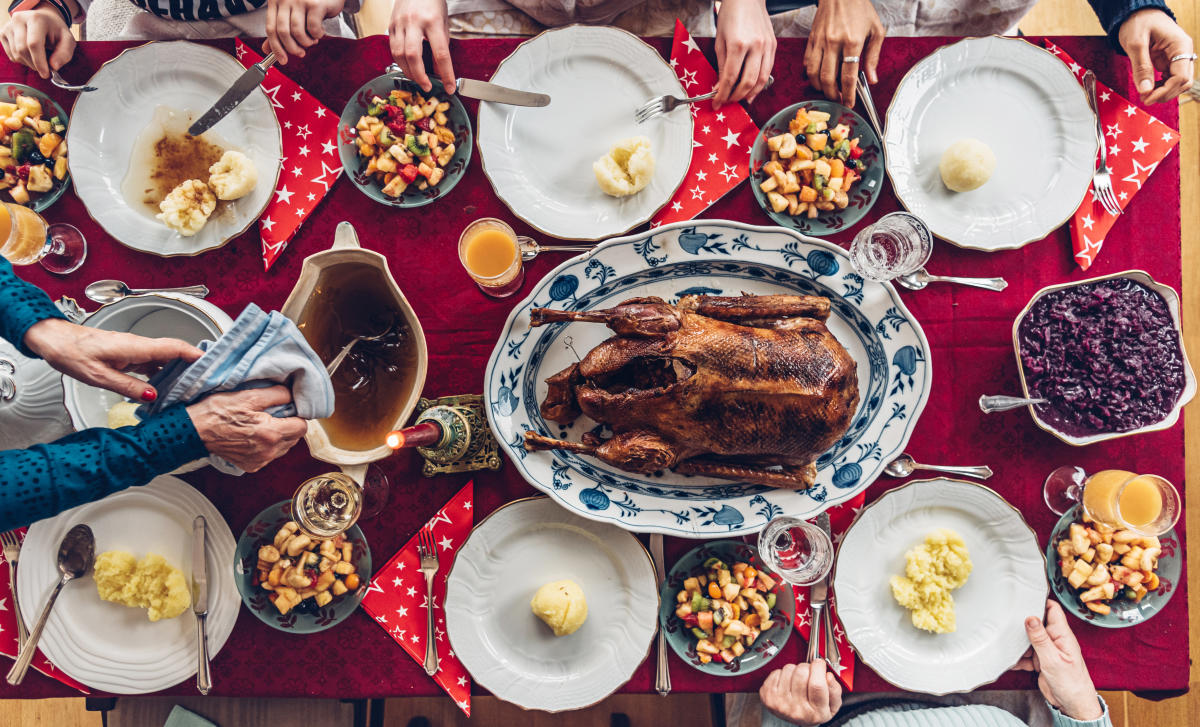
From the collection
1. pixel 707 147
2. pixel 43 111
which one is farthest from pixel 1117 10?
pixel 43 111

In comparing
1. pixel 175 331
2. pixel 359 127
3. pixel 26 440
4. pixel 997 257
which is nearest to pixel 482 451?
pixel 175 331

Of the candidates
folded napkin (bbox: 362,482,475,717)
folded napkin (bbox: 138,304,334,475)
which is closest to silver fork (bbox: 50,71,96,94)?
folded napkin (bbox: 138,304,334,475)

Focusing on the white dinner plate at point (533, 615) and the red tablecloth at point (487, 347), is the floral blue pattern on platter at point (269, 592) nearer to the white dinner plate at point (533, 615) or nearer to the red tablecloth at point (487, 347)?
the red tablecloth at point (487, 347)

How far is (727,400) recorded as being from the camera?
143 centimetres

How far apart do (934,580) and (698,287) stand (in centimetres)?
95

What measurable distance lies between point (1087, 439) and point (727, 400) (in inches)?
35.9

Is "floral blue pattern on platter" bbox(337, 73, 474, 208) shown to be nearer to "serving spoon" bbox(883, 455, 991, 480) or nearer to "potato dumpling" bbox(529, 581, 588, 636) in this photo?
"potato dumpling" bbox(529, 581, 588, 636)

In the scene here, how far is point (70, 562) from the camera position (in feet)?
5.33

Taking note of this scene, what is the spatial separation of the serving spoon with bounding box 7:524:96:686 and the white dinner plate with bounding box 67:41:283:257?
28.9 inches

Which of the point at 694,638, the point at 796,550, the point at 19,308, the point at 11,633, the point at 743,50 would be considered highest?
the point at 743,50

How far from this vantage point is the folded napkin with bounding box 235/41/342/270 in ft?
5.50

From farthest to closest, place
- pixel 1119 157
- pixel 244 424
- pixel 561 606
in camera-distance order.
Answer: pixel 1119 157
pixel 561 606
pixel 244 424

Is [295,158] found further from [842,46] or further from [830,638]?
[830,638]

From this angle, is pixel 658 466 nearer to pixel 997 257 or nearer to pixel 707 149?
pixel 707 149
